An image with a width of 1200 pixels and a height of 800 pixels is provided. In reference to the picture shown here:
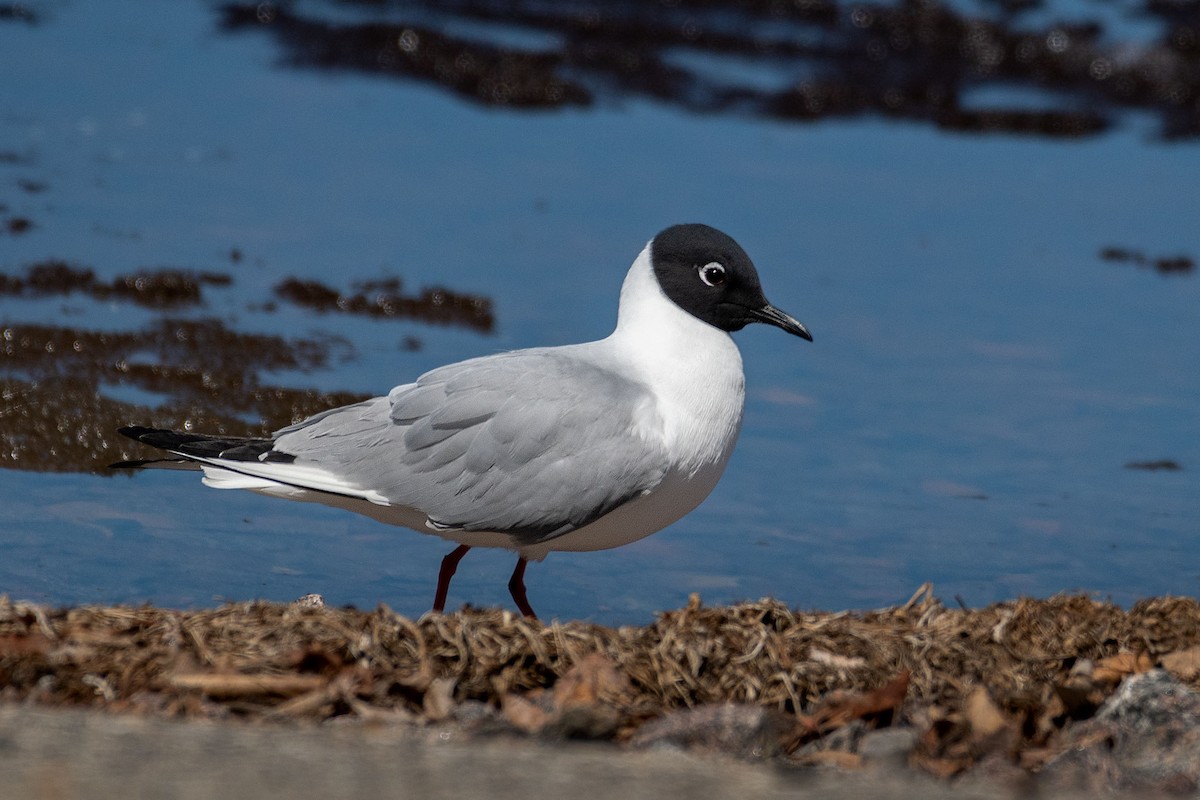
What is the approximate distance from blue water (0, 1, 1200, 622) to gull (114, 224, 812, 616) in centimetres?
53

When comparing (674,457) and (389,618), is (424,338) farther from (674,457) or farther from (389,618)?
(389,618)

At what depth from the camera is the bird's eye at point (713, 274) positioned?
5.79 m

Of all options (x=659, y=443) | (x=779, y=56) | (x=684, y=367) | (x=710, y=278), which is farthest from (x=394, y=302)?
(x=779, y=56)

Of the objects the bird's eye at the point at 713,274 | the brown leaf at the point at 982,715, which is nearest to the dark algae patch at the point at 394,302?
the bird's eye at the point at 713,274

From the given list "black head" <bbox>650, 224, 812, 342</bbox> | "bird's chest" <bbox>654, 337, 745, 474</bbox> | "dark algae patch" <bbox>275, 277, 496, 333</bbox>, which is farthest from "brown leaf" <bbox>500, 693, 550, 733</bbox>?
"dark algae patch" <bbox>275, 277, 496, 333</bbox>

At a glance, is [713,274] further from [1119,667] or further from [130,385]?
[130,385]

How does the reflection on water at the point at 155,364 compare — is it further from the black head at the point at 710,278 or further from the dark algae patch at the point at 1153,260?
the dark algae patch at the point at 1153,260

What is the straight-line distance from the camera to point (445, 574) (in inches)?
222

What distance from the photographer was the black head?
5785 mm

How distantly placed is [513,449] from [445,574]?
58 cm

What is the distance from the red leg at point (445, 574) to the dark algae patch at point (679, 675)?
89cm

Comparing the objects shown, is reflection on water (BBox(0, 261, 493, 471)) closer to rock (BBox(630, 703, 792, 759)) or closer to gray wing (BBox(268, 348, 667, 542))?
gray wing (BBox(268, 348, 667, 542))

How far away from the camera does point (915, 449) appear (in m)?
7.72

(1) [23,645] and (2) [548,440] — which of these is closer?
(1) [23,645]
